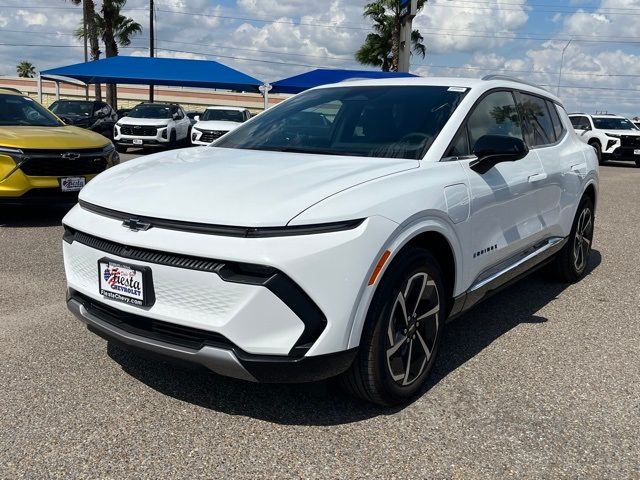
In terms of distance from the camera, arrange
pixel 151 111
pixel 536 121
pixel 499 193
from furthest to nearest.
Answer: pixel 151 111 → pixel 536 121 → pixel 499 193

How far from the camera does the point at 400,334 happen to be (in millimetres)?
2912

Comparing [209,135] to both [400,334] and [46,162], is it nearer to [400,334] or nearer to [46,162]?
[46,162]

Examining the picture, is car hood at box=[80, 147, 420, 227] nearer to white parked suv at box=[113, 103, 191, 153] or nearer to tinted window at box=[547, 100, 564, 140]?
tinted window at box=[547, 100, 564, 140]

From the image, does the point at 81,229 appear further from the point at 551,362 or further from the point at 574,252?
the point at 574,252

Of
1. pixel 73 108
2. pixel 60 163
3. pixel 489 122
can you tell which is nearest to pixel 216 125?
pixel 73 108

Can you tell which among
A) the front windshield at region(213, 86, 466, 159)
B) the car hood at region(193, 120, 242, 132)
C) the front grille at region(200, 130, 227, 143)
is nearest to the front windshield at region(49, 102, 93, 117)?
the car hood at region(193, 120, 242, 132)

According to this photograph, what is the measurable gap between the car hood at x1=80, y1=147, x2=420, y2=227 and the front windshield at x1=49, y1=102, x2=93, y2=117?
17.8m

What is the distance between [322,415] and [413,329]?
0.61 meters

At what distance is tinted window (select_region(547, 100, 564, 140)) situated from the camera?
500cm

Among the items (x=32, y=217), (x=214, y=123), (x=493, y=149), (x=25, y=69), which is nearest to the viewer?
(x=493, y=149)

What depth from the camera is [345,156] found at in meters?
3.38

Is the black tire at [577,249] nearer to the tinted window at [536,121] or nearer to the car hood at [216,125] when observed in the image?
the tinted window at [536,121]

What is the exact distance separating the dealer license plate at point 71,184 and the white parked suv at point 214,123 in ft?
34.5

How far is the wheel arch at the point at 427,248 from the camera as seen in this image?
256cm
